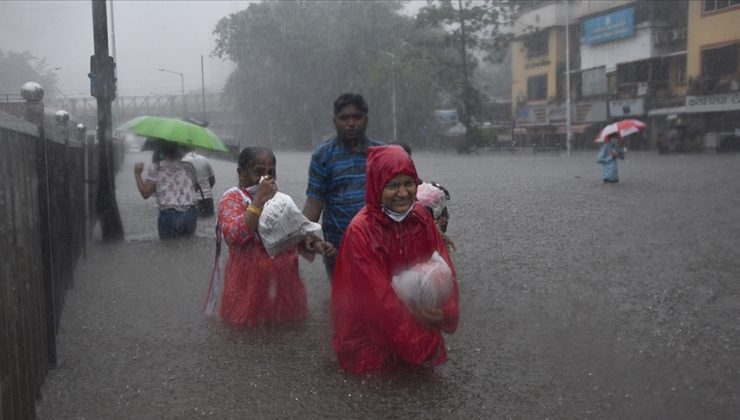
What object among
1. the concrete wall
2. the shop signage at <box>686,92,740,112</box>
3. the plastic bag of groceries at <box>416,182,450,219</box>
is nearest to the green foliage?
the concrete wall

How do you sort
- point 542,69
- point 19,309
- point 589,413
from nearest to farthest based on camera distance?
1. point 19,309
2. point 589,413
3. point 542,69

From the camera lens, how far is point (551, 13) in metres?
44.7

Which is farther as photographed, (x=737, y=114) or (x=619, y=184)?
(x=737, y=114)

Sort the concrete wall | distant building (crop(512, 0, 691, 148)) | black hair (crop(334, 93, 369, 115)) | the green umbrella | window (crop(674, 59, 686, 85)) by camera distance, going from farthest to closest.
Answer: distant building (crop(512, 0, 691, 148)) < window (crop(674, 59, 686, 85)) < the concrete wall < the green umbrella < black hair (crop(334, 93, 369, 115))

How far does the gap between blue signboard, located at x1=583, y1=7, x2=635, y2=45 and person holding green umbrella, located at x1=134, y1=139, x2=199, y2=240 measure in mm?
34568

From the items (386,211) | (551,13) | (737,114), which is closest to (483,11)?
(551,13)

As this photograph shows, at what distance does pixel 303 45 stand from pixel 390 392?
169 ft

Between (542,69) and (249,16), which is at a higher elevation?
(249,16)

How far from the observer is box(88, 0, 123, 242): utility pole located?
870 cm

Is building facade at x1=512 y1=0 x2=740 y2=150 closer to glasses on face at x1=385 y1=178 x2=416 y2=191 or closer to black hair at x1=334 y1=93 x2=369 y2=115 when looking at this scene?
black hair at x1=334 y1=93 x2=369 y2=115

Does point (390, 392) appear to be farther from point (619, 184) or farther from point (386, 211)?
point (619, 184)

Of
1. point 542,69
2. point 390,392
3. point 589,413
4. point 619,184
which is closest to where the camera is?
point 589,413

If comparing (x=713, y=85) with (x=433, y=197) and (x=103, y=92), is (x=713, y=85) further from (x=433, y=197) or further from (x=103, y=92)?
(x=433, y=197)

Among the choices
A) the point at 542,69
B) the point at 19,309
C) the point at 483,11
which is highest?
the point at 483,11
